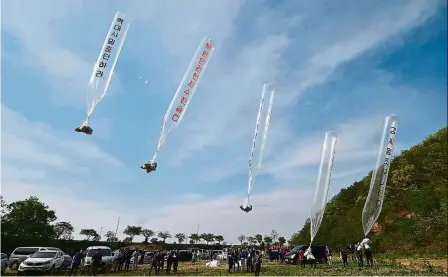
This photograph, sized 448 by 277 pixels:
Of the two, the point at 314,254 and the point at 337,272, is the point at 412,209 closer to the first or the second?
the point at 314,254

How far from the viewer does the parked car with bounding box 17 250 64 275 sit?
2456 centimetres

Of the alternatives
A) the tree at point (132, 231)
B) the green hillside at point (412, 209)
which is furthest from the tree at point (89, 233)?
the green hillside at point (412, 209)

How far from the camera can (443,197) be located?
50.4 metres

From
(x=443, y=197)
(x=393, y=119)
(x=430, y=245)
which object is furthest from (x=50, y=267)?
(x=443, y=197)

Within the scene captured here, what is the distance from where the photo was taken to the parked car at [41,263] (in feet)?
80.6

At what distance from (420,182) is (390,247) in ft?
49.2

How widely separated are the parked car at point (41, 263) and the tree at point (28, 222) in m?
48.5

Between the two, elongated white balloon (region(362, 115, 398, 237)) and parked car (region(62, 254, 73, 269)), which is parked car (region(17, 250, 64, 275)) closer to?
parked car (region(62, 254, 73, 269))

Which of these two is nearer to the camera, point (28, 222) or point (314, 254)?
point (314, 254)

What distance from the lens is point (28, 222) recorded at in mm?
74500

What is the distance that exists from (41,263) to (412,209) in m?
49.9

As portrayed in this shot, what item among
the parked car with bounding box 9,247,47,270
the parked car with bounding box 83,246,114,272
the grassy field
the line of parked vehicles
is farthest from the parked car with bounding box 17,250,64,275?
the parked car with bounding box 9,247,47,270

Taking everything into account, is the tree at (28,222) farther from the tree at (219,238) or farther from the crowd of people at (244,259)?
the tree at (219,238)

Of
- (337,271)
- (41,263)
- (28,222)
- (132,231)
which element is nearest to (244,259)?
(337,271)
